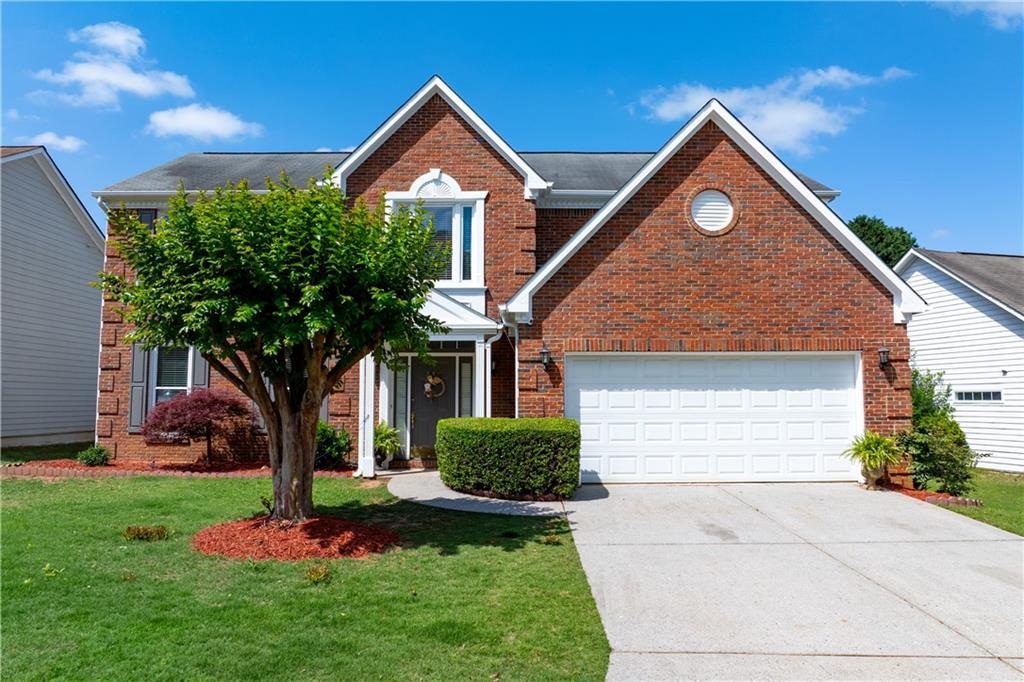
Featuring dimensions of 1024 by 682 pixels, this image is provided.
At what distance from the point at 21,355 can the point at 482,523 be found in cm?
1612

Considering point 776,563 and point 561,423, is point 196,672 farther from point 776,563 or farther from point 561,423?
point 561,423

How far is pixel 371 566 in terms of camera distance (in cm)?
655

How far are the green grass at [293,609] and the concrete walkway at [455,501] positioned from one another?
0.92m

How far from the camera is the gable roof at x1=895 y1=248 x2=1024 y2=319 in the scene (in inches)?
641

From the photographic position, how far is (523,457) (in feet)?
33.0

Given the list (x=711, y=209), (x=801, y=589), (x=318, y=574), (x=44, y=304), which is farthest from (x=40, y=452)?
(x=801, y=589)

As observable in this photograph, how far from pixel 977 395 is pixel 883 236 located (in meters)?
21.2

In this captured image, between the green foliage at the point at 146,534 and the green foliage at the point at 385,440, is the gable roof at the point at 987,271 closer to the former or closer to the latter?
the green foliage at the point at 385,440

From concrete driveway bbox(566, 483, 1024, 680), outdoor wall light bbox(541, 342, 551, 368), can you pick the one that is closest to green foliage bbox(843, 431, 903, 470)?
concrete driveway bbox(566, 483, 1024, 680)

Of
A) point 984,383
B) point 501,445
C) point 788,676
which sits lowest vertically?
point 788,676

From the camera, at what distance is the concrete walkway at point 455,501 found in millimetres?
9359

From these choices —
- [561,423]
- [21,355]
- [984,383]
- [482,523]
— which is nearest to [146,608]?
[482,523]

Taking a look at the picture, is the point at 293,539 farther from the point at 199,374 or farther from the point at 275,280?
the point at 199,374

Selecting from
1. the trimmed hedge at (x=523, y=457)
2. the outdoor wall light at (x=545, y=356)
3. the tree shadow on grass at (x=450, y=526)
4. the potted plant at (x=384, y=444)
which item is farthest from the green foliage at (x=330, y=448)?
the outdoor wall light at (x=545, y=356)
